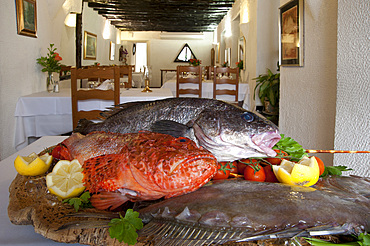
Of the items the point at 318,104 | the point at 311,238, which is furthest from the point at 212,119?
the point at 318,104

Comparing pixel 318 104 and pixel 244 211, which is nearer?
pixel 244 211

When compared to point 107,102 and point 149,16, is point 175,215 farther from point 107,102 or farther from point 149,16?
point 149,16

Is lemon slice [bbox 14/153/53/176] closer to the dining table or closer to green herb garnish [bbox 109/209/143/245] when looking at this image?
green herb garnish [bbox 109/209/143/245]

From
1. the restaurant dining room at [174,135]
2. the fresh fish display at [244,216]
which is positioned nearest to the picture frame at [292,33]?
the restaurant dining room at [174,135]

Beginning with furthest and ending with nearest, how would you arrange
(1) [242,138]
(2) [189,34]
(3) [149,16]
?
(2) [189,34], (3) [149,16], (1) [242,138]

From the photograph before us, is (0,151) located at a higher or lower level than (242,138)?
lower

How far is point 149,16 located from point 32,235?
1336 centimetres

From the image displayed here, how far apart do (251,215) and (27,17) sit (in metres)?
4.42

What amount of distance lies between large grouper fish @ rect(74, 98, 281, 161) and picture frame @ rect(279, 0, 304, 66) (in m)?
2.99

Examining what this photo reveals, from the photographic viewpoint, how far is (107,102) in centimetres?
373

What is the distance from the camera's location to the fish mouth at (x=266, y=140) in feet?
2.31

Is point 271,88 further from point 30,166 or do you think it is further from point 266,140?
point 30,166

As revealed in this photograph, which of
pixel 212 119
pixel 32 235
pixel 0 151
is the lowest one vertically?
pixel 0 151

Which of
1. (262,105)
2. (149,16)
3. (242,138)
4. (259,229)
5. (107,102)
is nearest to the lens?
(259,229)
